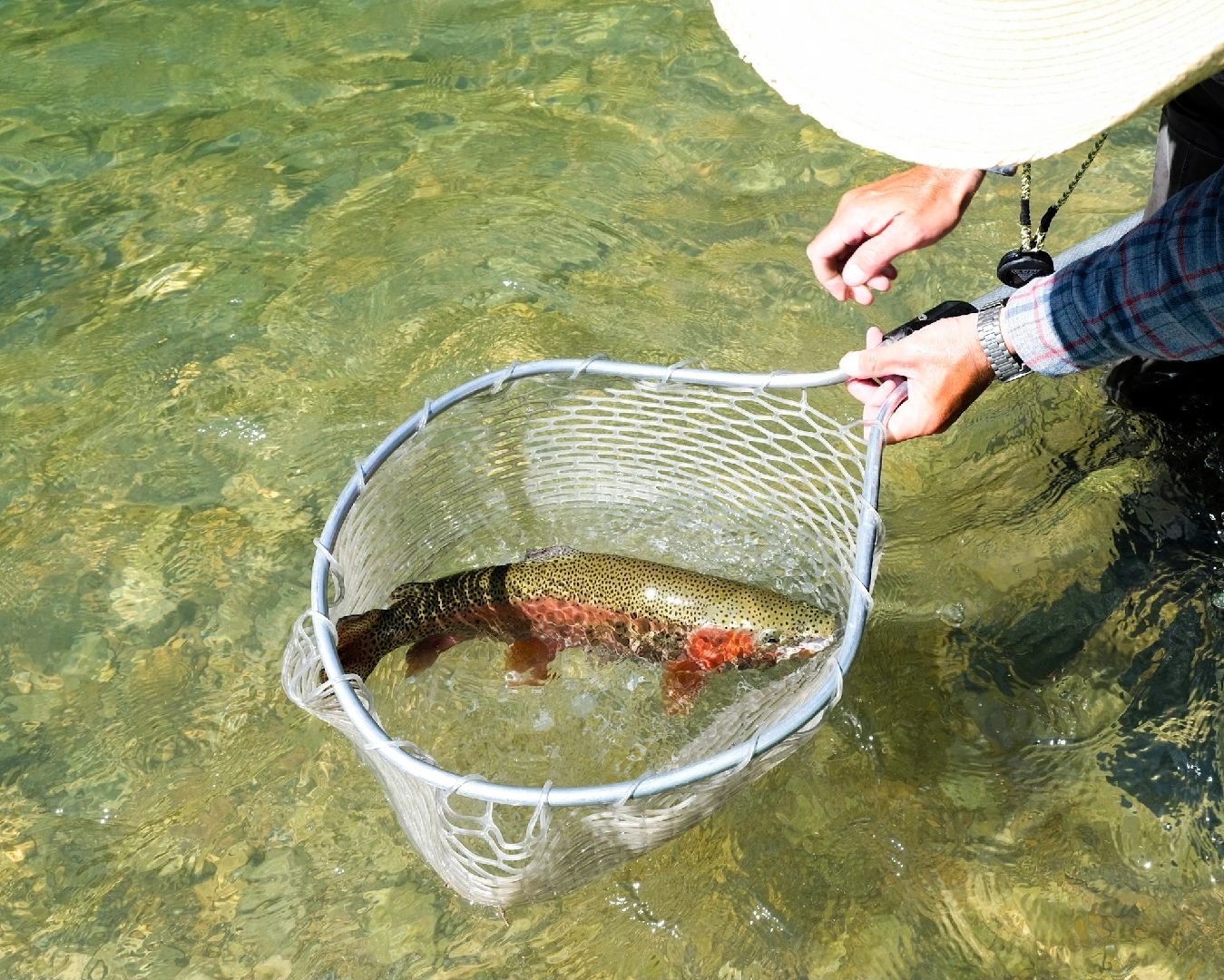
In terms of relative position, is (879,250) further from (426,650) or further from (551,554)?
(426,650)

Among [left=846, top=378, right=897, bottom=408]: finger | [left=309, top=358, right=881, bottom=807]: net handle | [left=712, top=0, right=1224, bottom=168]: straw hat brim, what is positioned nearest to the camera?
[left=712, top=0, right=1224, bottom=168]: straw hat brim

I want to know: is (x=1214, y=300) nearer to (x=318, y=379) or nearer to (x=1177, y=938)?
(x=1177, y=938)

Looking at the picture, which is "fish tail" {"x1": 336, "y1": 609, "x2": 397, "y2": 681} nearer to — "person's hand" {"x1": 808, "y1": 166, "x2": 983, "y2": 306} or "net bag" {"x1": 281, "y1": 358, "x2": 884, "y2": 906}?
"net bag" {"x1": 281, "y1": 358, "x2": 884, "y2": 906}

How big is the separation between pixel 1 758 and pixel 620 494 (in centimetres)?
199

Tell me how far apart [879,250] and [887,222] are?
0.33ft

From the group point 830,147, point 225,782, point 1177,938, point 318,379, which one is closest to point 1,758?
point 225,782

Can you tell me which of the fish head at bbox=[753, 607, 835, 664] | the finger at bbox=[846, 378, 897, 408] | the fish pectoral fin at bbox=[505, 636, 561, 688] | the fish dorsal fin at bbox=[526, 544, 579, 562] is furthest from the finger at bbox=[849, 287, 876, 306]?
the fish pectoral fin at bbox=[505, 636, 561, 688]

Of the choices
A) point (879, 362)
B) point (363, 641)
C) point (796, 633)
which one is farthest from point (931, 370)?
point (363, 641)

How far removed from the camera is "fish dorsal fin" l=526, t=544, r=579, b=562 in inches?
127

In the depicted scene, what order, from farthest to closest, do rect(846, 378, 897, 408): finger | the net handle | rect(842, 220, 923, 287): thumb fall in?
rect(842, 220, 923, 287): thumb < rect(846, 378, 897, 408): finger < the net handle

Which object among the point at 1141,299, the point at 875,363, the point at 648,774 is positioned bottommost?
the point at 648,774

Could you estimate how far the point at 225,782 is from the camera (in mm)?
3273

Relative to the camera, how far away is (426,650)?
3158mm

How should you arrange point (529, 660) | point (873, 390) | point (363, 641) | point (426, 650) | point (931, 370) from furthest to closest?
point (529, 660)
point (426, 650)
point (363, 641)
point (873, 390)
point (931, 370)
